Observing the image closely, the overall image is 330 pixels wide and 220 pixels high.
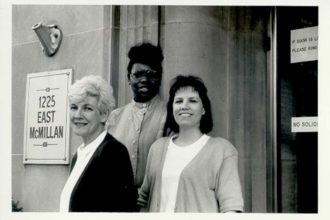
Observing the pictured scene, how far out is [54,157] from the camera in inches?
162

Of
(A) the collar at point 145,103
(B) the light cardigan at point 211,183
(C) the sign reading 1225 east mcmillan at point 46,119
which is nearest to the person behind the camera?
(B) the light cardigan at point 211,183

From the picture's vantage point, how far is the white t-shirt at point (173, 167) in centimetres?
380

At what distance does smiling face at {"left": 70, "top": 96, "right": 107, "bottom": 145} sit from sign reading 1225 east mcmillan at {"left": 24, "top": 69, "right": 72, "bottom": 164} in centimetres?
17

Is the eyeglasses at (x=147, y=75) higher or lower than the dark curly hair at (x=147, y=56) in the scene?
lower

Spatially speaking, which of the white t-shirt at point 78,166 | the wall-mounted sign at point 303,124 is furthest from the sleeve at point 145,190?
the wall-mounted sign at point 303,124

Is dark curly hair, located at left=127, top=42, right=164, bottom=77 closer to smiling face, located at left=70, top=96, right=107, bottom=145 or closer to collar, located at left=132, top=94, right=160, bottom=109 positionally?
collar, located at left=132, top=94, right=160, bottom=109

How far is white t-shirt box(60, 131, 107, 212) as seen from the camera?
3.86 meters

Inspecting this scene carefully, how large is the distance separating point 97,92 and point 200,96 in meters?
0.70

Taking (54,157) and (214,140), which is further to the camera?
(54,157)

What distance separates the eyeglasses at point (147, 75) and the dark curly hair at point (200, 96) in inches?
5.1

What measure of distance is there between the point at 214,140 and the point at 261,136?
0.37m

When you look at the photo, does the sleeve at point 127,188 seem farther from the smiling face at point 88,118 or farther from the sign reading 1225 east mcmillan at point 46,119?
the sign reading 1225 east mcmillan at point 46,119

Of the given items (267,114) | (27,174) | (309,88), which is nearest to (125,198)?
(27,174)
